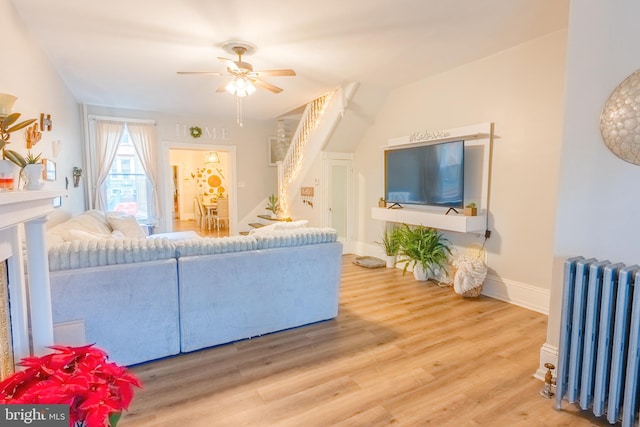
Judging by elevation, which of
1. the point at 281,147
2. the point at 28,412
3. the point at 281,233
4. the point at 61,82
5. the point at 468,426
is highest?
the point at 61,82

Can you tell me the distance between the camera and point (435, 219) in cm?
428

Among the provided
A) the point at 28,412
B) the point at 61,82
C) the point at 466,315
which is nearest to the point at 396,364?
the point at 466,315

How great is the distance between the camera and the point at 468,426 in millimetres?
1858

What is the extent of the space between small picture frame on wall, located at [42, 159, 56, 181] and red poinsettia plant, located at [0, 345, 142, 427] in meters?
3.04

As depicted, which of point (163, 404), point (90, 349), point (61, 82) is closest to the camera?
point (90, 349)

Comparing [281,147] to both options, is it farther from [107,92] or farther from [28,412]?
[28,412]

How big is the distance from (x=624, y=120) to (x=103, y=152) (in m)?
7.24

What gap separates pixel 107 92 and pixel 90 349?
5.37 metres

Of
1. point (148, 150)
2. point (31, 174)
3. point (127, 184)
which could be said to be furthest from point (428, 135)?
point (127, 184)

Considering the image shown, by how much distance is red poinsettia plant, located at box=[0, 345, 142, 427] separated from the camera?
1.00 metres

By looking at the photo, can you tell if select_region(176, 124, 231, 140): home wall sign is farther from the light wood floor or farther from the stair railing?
the light wood floor

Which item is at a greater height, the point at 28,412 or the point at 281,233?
the point at 281,233

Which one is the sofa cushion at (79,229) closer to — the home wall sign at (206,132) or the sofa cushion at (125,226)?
the sofa cushion at (125,226)

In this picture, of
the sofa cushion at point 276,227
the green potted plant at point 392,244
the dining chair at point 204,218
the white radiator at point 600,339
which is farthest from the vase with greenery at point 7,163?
the dining chair at point 204,218
